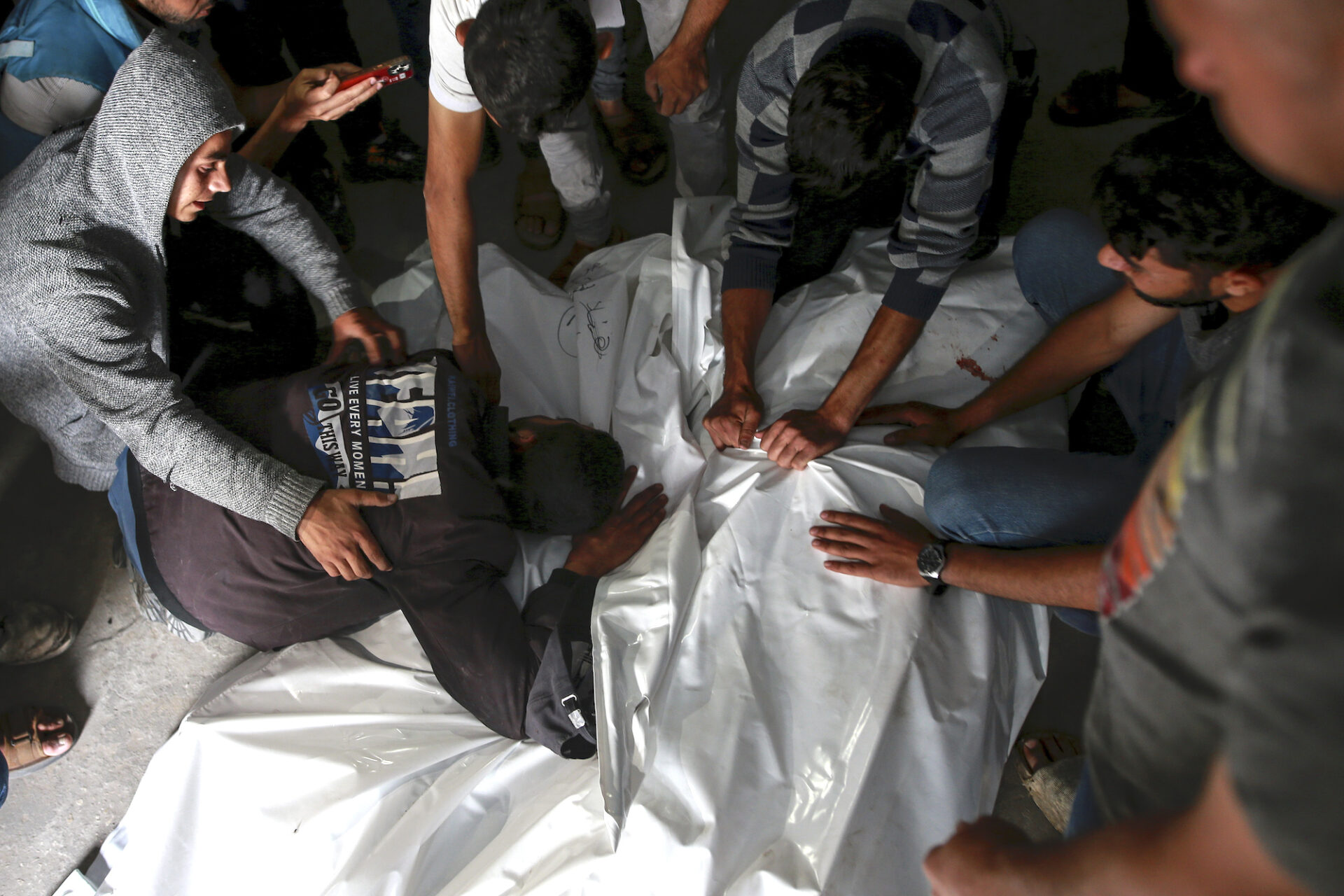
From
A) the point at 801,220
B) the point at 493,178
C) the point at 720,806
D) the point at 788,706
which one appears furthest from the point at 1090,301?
the point at 493,178

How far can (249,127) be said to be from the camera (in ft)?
5.28

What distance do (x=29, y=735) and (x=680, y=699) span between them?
4.31 ft

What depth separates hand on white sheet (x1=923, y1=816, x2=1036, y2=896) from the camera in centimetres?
55

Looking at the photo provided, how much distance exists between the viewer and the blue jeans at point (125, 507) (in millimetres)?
1326

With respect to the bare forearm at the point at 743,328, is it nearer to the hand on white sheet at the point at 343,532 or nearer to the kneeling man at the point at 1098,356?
the kneeling man at the point at 1098,356

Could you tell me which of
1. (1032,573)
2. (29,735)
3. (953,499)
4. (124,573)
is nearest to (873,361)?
(953,499)

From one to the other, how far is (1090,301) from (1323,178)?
882 mm

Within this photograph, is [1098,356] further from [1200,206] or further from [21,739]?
[21,739]

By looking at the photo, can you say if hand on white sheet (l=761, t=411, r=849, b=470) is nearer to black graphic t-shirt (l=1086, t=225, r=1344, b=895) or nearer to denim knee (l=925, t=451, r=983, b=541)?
denim knee (l=925, t=451, r=983, b=541)

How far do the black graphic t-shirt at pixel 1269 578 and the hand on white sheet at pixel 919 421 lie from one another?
84 centimetres

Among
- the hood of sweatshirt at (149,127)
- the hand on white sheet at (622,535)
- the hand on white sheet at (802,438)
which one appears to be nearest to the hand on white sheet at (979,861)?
the hand on white sheet at (802,438)

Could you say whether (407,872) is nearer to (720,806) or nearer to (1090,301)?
(720,806)

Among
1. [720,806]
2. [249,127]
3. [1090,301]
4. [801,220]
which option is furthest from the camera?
[249,127]

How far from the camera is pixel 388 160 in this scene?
6.08 feet
